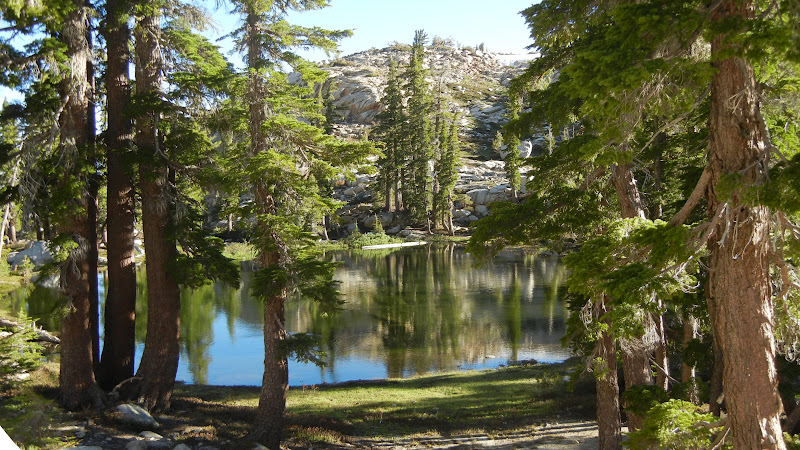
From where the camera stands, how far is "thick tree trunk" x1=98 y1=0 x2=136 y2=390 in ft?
40.1

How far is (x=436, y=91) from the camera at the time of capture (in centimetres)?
8425

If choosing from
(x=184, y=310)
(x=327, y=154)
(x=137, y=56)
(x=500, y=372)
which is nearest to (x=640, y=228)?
(x=327, y=154)

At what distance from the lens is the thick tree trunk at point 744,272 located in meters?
4.70

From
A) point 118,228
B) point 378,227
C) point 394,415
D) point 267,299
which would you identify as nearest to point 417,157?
point 378,227

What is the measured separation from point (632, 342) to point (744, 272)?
3657mm

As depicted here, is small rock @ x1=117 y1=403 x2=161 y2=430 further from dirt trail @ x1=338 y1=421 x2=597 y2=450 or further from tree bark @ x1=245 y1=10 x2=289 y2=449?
dirt trail @ x1=338 y1=421 x2=597 y2=450

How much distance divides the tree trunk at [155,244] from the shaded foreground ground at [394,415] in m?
0.90

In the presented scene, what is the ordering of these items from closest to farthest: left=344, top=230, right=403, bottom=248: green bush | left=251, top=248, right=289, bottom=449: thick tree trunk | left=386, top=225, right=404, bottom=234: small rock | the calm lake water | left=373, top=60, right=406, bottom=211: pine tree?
1. left=251, top=248, right=289, bottom=449: thick tree trunk
2. the calm lake water
3. left=344, top=230, right=403, bottom=248: green bush
4. left=386, top=225, right=404, bottom=234: small rock
5. left=373, top=60, right=406, bottom=211: pine tree

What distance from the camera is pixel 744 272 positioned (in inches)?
189

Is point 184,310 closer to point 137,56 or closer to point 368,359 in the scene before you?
point 368,359

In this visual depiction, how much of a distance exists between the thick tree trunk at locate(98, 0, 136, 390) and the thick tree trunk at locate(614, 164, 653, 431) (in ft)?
33.2

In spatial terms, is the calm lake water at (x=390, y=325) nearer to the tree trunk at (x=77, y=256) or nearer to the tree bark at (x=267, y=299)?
the tree trunk at (x=77, y=256)

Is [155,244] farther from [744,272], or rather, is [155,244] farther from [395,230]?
[395,230]

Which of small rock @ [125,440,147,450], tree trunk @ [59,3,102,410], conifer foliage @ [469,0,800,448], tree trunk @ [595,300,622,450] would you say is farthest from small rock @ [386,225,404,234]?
conifer foliage @ [469,0,800,448]
